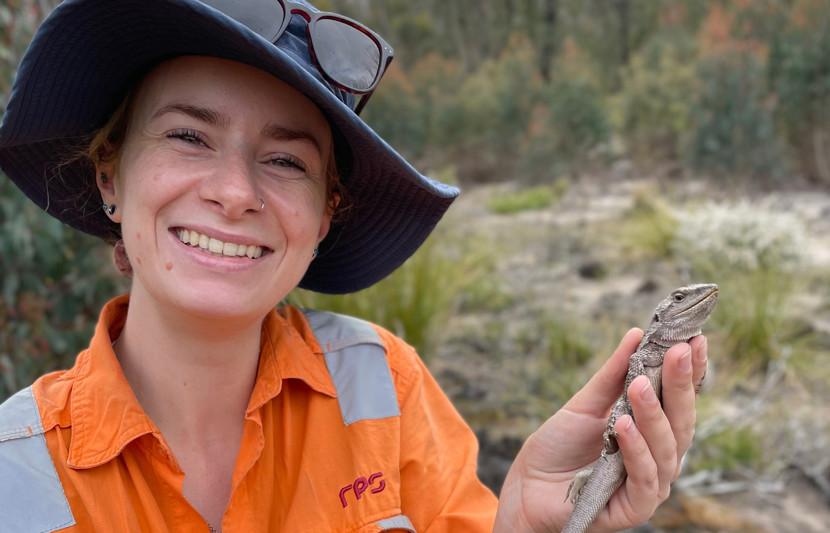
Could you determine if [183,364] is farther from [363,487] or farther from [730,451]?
[730,451]

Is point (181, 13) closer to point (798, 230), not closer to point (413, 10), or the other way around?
point (798, 230)

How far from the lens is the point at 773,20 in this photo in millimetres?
11781

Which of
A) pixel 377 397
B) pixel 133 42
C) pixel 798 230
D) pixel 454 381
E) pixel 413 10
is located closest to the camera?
pixel 133 42

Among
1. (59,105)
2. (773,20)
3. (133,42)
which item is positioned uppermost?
(773,20)

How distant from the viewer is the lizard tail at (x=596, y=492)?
1.45 meters

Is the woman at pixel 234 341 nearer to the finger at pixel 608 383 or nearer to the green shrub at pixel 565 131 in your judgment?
the finger at pixel 608 383

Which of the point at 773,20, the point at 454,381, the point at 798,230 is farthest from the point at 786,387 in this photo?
the point at 773,20

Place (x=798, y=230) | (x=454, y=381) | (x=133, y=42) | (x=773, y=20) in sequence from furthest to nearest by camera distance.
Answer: (x=773, y=20) → (x=798, y=230) → (x=454, y=381) → (x=133, y=42)

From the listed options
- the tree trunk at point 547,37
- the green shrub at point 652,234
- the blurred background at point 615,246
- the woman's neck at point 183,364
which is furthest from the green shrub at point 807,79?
the woman's neck at point 183,364

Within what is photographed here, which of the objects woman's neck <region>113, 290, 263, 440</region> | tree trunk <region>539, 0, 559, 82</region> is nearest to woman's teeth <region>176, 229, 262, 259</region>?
woman's neck <region>113, 290, 263, 440</region>

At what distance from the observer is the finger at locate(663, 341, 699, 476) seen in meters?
1.32

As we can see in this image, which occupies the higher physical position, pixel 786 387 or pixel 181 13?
pixel 181 13

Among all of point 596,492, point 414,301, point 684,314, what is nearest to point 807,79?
point 414,301

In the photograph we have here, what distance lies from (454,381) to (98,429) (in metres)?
3.81
